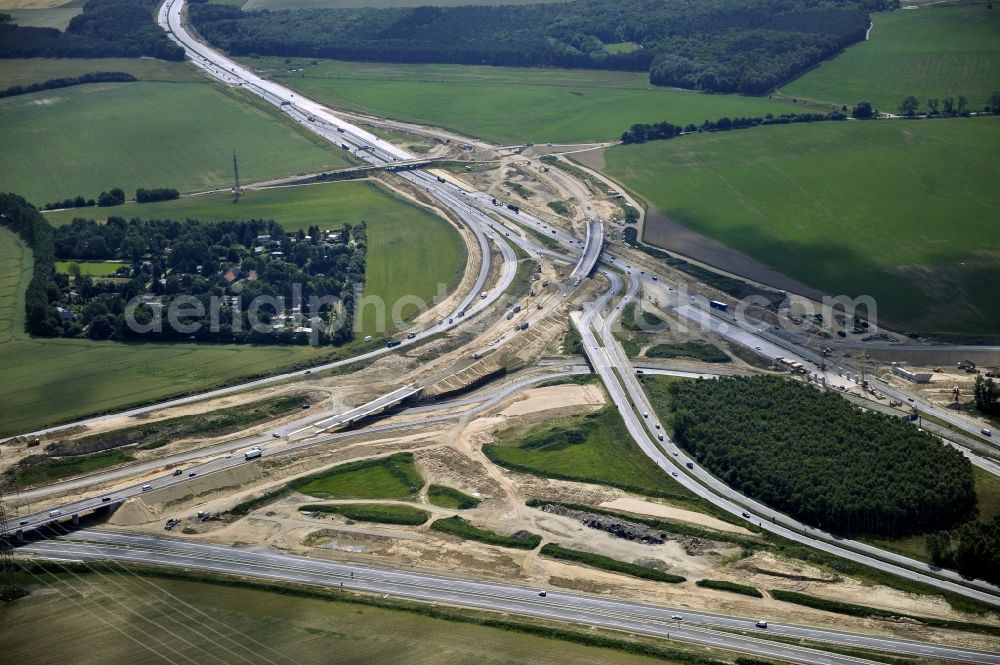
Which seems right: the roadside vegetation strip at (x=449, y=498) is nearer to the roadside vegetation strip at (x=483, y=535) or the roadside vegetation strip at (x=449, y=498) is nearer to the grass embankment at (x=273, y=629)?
the roadside vegetation strip at (x=483, y=535)

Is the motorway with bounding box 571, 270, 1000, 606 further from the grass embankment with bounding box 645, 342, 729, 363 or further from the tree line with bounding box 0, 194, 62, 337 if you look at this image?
the tree line with bounding box 0, 194, 62, 337

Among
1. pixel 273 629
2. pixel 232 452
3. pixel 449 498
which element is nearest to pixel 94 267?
pixel 232 452

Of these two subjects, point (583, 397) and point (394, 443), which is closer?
point (394, 443)

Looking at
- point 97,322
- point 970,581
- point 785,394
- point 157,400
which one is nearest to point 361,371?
point 157,400

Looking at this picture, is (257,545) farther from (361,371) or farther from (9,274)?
(9,274)

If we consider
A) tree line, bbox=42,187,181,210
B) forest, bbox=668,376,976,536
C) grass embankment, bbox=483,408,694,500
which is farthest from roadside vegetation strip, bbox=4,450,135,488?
tree line, bbox=42,187,181,210

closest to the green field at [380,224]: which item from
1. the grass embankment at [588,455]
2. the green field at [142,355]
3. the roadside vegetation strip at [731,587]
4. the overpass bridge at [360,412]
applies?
the green field at [142,355]

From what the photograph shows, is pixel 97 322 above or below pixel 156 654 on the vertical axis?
above
